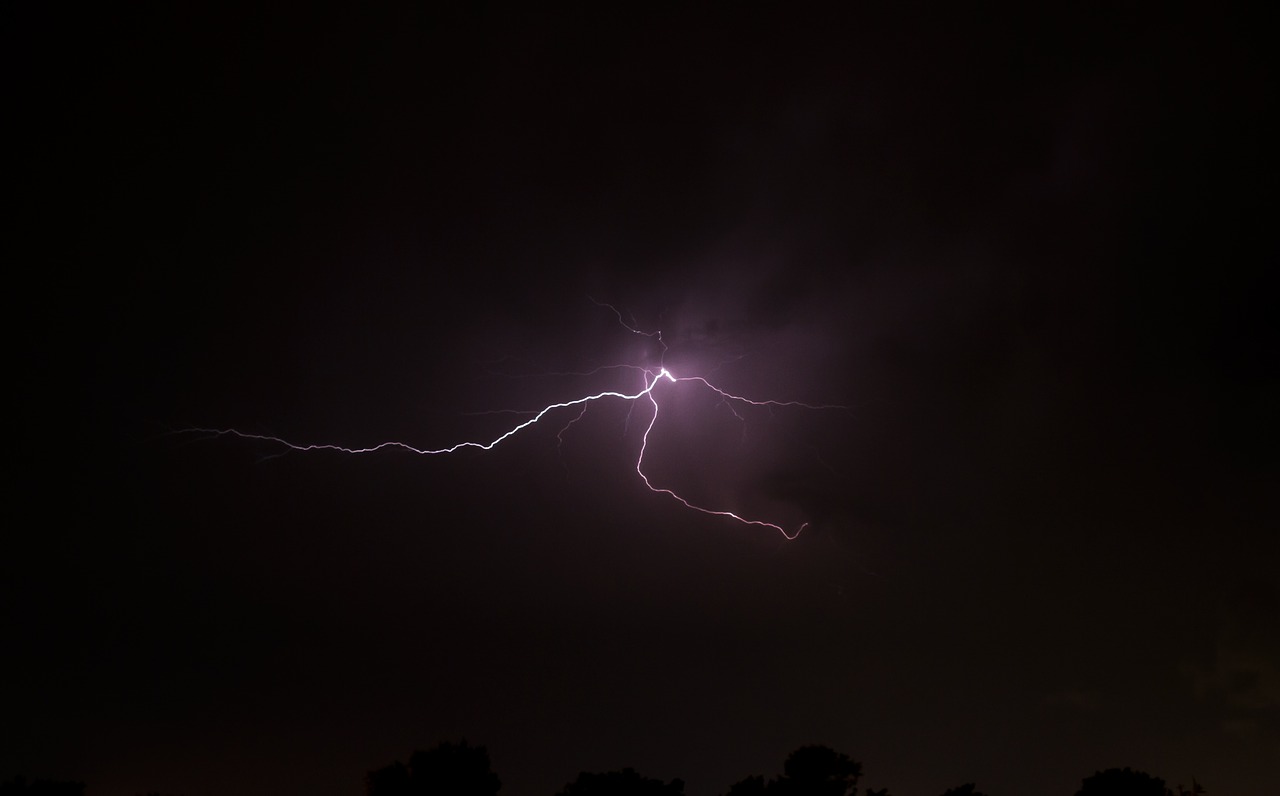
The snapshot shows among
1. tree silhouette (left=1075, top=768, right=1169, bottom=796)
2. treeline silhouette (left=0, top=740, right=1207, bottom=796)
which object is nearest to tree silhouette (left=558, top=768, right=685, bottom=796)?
treeline silhouette (left=0, top=740, right=1207, bottom=796)

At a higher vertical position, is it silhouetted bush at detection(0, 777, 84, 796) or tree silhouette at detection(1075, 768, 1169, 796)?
silhouetted bush at detection(0, 777, 84, 796)

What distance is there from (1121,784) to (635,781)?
813 cm

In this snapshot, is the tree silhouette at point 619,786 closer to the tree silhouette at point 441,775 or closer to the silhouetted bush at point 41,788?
the tree silhouette at point 441,775

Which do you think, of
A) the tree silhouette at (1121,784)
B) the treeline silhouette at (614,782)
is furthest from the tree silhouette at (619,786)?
the tree silhouette at (1121,784)

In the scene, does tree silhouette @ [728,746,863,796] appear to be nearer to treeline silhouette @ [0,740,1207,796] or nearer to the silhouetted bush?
treeline silhouette @ [0,740,1207,796]

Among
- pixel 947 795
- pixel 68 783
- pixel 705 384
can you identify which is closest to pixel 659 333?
pixel 705 384

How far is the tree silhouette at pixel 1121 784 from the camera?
1238 centimetres

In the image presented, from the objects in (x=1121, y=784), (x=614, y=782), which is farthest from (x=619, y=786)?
(x=1121, y=784)

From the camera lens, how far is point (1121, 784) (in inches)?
496

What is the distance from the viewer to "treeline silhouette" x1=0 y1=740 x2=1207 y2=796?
494 inches

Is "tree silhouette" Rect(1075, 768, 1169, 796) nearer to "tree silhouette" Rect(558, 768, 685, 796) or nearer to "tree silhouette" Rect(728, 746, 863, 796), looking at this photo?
"tree silhouette" Rect(728, 746, 863, 796)

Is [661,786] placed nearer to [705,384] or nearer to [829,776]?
[829,776]

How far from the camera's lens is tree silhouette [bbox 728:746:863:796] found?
13.1 metres

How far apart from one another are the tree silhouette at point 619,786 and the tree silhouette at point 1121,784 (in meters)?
6.94
